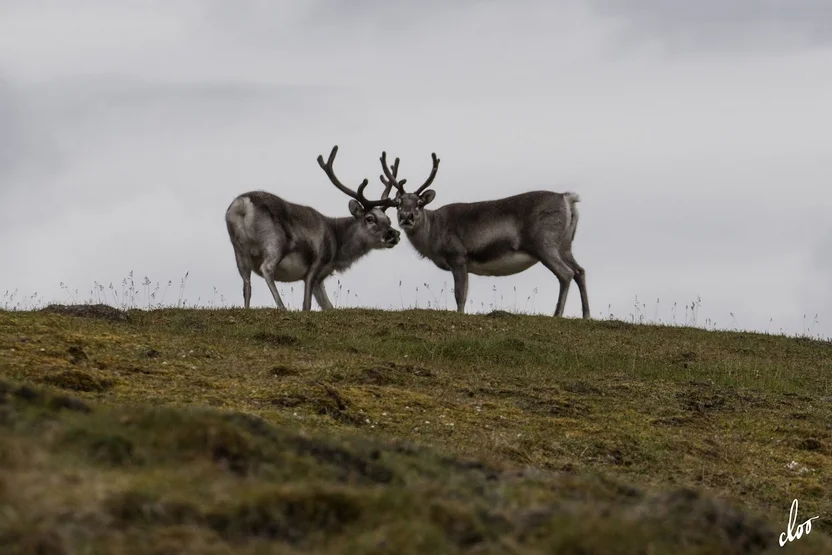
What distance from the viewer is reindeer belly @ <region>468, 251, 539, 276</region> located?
22812 mm

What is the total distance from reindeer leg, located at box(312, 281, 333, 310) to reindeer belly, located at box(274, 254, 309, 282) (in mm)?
626

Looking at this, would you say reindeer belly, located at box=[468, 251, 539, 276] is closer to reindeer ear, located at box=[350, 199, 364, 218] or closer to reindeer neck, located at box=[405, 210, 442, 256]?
reindeer neck, located at box=[405, 210, 442, 256]

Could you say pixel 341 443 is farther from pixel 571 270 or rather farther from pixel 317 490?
pixel 571 270

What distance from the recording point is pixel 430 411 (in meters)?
12.5

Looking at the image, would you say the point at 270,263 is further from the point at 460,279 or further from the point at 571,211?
the point at 571,211

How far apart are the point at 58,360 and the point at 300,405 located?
2336mm

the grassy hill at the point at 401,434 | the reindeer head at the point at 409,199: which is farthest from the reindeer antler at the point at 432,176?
the grassy hill at the point at 401,434

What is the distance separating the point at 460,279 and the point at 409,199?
1.82 metres

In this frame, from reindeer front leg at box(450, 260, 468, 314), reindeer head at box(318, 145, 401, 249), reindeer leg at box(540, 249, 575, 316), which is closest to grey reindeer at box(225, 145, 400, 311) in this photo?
reindeer head at box(318, 145, 401, 249)

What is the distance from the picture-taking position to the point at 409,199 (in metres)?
23.7

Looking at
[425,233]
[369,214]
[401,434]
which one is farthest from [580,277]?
[401,434]

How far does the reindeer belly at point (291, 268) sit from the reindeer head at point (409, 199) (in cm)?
212

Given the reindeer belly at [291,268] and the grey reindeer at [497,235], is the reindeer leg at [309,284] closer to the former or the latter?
the reindeer belly at [291,268]

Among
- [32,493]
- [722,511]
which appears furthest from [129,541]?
[722,511]
